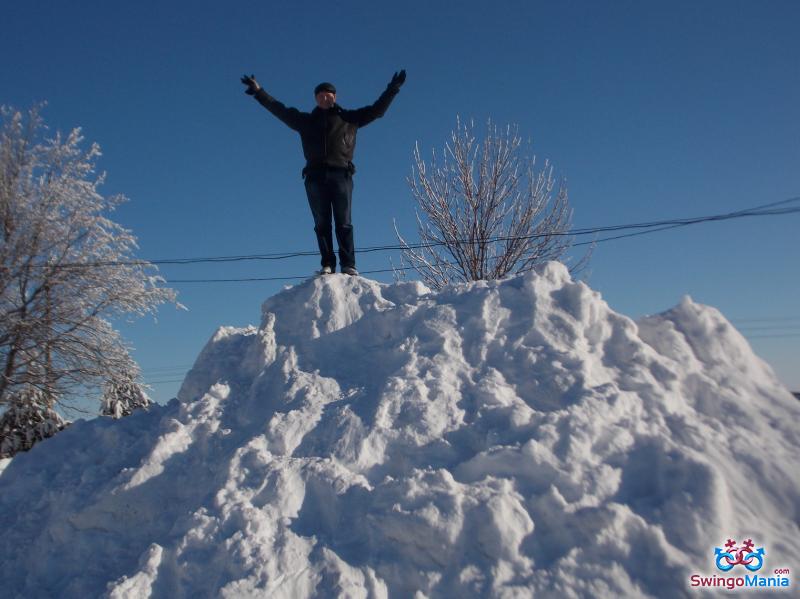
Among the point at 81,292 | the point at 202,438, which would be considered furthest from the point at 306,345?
the point at 81,292

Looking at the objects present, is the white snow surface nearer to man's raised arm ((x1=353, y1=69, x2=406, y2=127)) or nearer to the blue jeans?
the blue jeans

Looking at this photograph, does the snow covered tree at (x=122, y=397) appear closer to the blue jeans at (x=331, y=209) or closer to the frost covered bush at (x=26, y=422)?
the frost covered bush at (x=26, y=422)

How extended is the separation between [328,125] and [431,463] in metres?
3.47

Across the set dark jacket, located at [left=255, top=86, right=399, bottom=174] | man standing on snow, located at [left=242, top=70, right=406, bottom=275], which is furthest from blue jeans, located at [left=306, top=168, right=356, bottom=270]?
dark jacket, located at [left=255, top=86, right=399, bottom=174]

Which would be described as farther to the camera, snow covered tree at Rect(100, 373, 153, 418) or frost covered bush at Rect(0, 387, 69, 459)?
snow covered tree at Rect(100, 373, 153, 418)

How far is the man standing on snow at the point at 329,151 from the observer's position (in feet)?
17.5

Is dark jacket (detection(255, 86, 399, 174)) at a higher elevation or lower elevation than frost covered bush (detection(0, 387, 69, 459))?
higher

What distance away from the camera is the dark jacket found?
5.33 metres

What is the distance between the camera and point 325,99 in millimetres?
5387

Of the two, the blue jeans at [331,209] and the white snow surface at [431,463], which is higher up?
the blue jeans at [331,209]

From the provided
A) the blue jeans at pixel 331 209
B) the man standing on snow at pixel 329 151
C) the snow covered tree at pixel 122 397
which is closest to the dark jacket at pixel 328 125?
the man standing on snow at pixel 329 151

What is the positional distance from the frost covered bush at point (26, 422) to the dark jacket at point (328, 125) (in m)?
11.1

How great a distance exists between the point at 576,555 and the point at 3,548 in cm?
390

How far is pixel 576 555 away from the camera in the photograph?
108 inches
